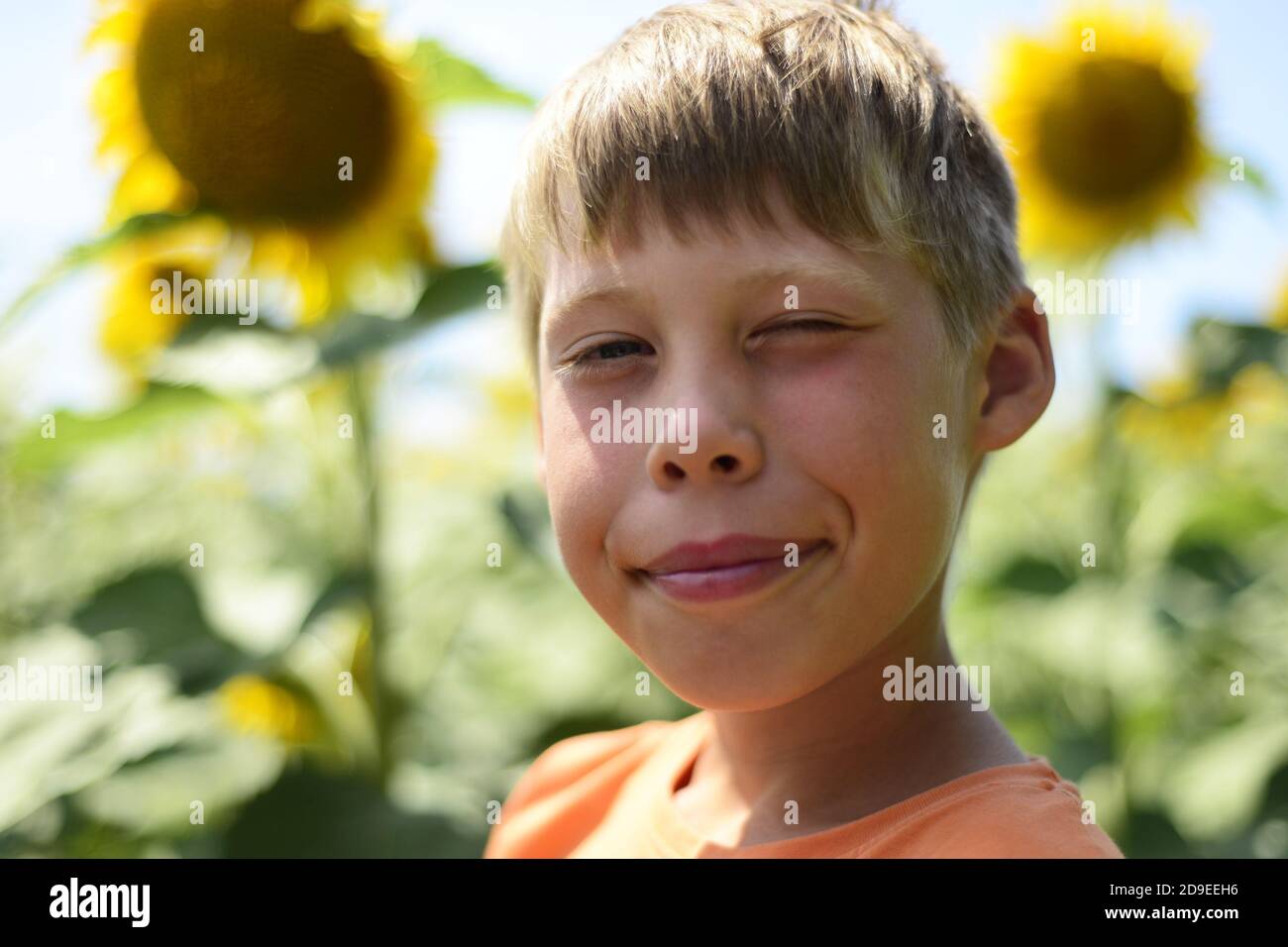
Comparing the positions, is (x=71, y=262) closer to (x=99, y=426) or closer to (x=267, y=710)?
(x=99, y=426)

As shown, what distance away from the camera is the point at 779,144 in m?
0.66

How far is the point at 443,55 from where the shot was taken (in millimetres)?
1167

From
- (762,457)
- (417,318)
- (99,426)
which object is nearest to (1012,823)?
(762,457)

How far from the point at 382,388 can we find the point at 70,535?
0.49 meters

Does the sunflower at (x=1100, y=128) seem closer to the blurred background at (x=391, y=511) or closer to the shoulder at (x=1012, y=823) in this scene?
the blurred background at (x=391, y=511)

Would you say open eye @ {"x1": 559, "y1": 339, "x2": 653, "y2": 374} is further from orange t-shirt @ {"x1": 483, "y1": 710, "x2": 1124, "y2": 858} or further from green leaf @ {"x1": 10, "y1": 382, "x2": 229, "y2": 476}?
green leaf @ {"x1": 10, "y1": 382, "x2": 229, "y2": 476}

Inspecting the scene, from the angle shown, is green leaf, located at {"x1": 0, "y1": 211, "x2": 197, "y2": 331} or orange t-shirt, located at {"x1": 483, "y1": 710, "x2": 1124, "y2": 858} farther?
green leaf, located at {"x1": 0, "y1": 211, "x2": 197, "y2": 331}

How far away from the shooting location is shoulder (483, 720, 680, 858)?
3.12 ft

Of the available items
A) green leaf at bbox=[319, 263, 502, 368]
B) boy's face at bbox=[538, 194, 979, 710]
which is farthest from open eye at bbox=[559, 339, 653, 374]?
green leaf at bbox=[319, 263, 502, 368]

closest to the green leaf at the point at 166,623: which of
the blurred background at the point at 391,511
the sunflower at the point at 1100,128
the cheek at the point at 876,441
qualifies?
the blurred background at the point at 391,511

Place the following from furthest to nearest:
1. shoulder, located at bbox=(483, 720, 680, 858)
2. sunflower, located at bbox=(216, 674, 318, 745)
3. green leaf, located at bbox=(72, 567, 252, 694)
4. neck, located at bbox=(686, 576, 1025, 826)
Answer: sunflower, located at bbox=(216, 674, 318, 745) < green leaf, located at bbox=(72, 567, 252, 694) < shoulder, located at bbox=(483, 720, 680, 858) < neck, located at bbox=(686, 576, 1025, 826)

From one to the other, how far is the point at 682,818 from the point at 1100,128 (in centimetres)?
114

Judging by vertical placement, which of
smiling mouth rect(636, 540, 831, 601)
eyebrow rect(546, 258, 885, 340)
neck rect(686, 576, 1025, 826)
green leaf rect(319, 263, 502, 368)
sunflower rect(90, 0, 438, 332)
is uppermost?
sunflower rect(90, 0, 438, 332)
